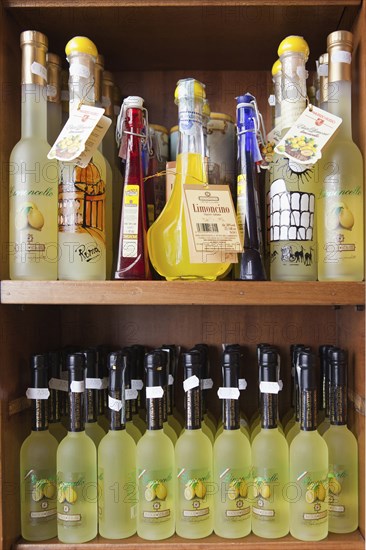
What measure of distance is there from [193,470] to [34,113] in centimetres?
72

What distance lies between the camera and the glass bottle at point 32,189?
3.05ft

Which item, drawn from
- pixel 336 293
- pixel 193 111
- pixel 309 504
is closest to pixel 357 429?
pixel 309 504

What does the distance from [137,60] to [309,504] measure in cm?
99

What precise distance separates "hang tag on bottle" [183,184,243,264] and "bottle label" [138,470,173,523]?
Result: 0.40 metres

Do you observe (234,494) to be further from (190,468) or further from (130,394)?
(130,394)

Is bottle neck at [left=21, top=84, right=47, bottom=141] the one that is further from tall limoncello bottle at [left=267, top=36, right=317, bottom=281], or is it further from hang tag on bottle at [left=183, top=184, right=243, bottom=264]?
tall limoncello bottle at [left=267, top=36, right=317, bottom=281]

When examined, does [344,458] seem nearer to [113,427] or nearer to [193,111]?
[113,427]

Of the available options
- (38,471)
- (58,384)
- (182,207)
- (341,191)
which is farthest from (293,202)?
(38,471)

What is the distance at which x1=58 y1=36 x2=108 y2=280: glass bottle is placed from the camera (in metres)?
0.93

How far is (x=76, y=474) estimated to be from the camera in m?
0.96

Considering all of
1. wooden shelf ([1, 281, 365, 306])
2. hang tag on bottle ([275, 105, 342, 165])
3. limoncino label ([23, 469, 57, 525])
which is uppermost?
hang tag on bottle ([275, 105, 342, 165])

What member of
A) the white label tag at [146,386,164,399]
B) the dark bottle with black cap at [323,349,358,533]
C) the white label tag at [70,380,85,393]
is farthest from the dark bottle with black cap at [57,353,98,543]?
the dark bottle with black cap at [323,349,358,533]

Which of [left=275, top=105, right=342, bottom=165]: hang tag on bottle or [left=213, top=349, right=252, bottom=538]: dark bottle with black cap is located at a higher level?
[left=275, top=105, right=342, bottom=165]: hang tag on bottle

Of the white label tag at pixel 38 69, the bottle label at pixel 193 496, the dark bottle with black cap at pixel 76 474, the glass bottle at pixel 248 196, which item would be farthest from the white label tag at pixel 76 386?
the white label tag at pixel 38 69
